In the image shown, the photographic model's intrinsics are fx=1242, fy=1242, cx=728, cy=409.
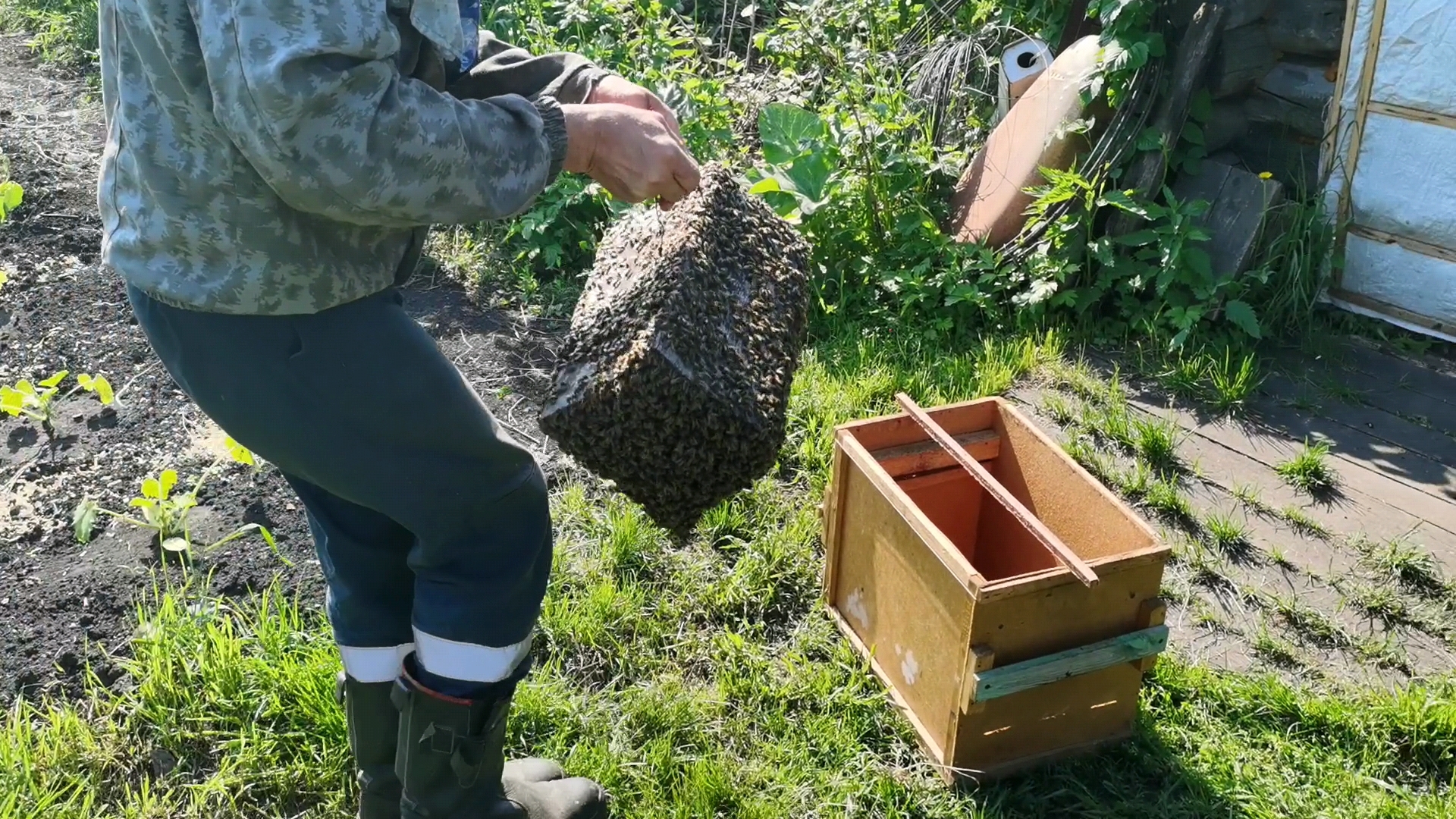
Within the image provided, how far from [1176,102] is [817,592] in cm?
233

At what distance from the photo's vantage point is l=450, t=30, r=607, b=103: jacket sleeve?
216 centimetres

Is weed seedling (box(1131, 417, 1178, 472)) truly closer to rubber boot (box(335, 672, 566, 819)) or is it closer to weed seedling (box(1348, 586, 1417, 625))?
weed seedling (box(1348, 586, 1417, 625))

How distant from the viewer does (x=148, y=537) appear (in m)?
3.21

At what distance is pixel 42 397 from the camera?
351 cm

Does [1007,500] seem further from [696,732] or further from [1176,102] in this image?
[1176,102]

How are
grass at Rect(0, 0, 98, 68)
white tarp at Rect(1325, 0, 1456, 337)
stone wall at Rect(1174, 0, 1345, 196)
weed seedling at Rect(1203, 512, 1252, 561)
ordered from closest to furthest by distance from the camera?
weed seedling at Rect(1203, 512, 1252, 561)
white tarp at Rect(1325, 0, 1456, 337)
stone wall at Rect(1174, 0, 1345, 196)
grass at Rect(0, 0, 98, 68)

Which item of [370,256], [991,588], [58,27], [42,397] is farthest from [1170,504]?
[58,27]

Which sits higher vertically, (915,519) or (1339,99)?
(1339,99)

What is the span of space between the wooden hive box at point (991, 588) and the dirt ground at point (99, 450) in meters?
1.13

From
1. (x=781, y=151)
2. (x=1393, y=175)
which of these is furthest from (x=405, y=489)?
(x=1393, y=175)

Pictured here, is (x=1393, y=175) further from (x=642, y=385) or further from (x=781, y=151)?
(x=642, y=385)

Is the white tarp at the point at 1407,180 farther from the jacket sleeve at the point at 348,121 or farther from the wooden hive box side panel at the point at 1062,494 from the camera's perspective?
the jacket sleeve at the point at 348,121

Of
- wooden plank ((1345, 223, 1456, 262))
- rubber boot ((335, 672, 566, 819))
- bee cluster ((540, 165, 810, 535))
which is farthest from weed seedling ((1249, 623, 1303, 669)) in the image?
wooden plank ((1345, 223, 1456, 262))

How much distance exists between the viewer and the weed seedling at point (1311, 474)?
3600 millimetres
